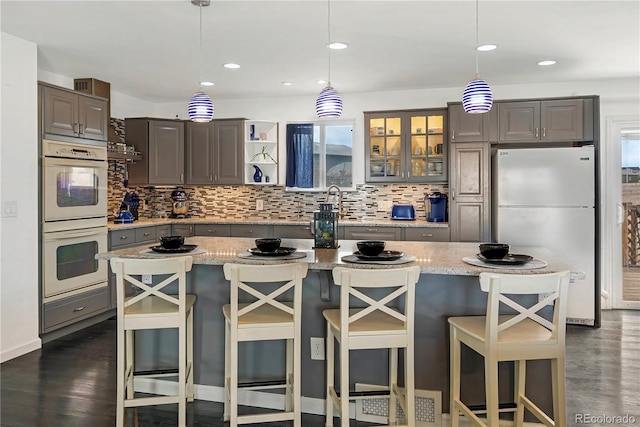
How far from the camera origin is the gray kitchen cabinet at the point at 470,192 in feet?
16.9

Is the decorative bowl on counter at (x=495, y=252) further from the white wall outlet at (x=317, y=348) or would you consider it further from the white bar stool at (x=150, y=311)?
the white bar stool at (x=150, y=311)

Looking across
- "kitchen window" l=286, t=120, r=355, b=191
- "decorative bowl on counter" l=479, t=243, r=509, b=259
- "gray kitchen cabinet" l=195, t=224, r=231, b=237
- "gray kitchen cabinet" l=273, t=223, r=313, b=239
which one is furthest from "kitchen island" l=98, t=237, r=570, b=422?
"kitchen window" l=286, t=120, r=355, b=191

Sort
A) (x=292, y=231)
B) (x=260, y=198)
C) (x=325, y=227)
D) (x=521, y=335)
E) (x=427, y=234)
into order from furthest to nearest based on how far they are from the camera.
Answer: (x=260, y=198), (x=292, y=231), (x=427, y=234), (x=325, y=227), (x=521, y=335)

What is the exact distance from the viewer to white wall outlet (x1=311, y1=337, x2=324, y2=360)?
2.85 meters

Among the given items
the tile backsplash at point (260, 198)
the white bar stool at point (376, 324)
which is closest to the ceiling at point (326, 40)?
the tile backsplash at point (260, 198)

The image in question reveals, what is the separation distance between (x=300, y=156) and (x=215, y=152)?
111 centimetres

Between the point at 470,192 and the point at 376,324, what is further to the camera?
the point at 470,192

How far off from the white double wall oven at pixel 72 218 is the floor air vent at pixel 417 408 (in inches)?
117

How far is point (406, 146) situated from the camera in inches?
222

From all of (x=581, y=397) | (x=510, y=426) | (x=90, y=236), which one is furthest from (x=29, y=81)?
(x=581, y=397)

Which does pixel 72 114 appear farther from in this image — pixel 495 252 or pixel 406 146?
pixel 495 252

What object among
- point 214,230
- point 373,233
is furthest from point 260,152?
point 373,233

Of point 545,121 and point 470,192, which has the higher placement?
point 545,121

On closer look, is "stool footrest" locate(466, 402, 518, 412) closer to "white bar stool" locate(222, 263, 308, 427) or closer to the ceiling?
"white bar stool" locate(222, 263, 308, 427)
